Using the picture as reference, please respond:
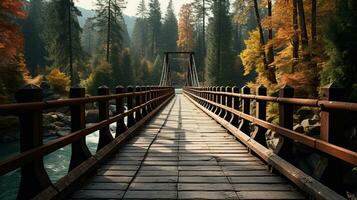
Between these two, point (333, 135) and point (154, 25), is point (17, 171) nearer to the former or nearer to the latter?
point (333, 135)

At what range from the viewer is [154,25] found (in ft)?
363

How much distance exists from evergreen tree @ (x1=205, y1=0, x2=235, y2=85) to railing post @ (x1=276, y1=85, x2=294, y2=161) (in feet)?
200

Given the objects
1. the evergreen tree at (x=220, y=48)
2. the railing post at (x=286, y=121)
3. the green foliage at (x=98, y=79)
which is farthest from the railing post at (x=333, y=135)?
the evergreen tree at (x=220, y=48)

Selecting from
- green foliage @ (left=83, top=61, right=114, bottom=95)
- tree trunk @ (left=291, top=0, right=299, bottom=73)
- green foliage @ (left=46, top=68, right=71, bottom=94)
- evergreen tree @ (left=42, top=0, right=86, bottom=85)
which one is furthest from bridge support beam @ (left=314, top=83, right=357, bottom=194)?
green foliage @ (left=83, top=61, right=114, bottom=95)

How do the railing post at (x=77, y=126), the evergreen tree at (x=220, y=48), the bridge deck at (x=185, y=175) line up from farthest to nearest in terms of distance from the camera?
the evergreen tree at (x=220, y=48)
the railing post at (x=77, y=126)
the bridge deck at (x=185, y=175)

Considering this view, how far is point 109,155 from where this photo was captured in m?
6.20

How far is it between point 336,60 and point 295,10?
740cm

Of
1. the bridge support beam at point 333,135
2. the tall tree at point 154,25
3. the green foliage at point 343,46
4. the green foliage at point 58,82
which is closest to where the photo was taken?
the bridge support beam at point 333,135

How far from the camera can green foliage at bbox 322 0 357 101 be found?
1599cm

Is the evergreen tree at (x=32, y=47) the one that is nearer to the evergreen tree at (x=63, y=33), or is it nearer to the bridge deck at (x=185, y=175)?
the evergreen tree at (x=63, y=33)

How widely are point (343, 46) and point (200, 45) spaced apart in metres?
84.0

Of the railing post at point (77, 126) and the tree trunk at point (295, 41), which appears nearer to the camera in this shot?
the railing post at point (77, 126)

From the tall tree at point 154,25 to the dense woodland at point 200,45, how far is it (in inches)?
11.9

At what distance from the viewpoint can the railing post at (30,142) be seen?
11.4 ft
